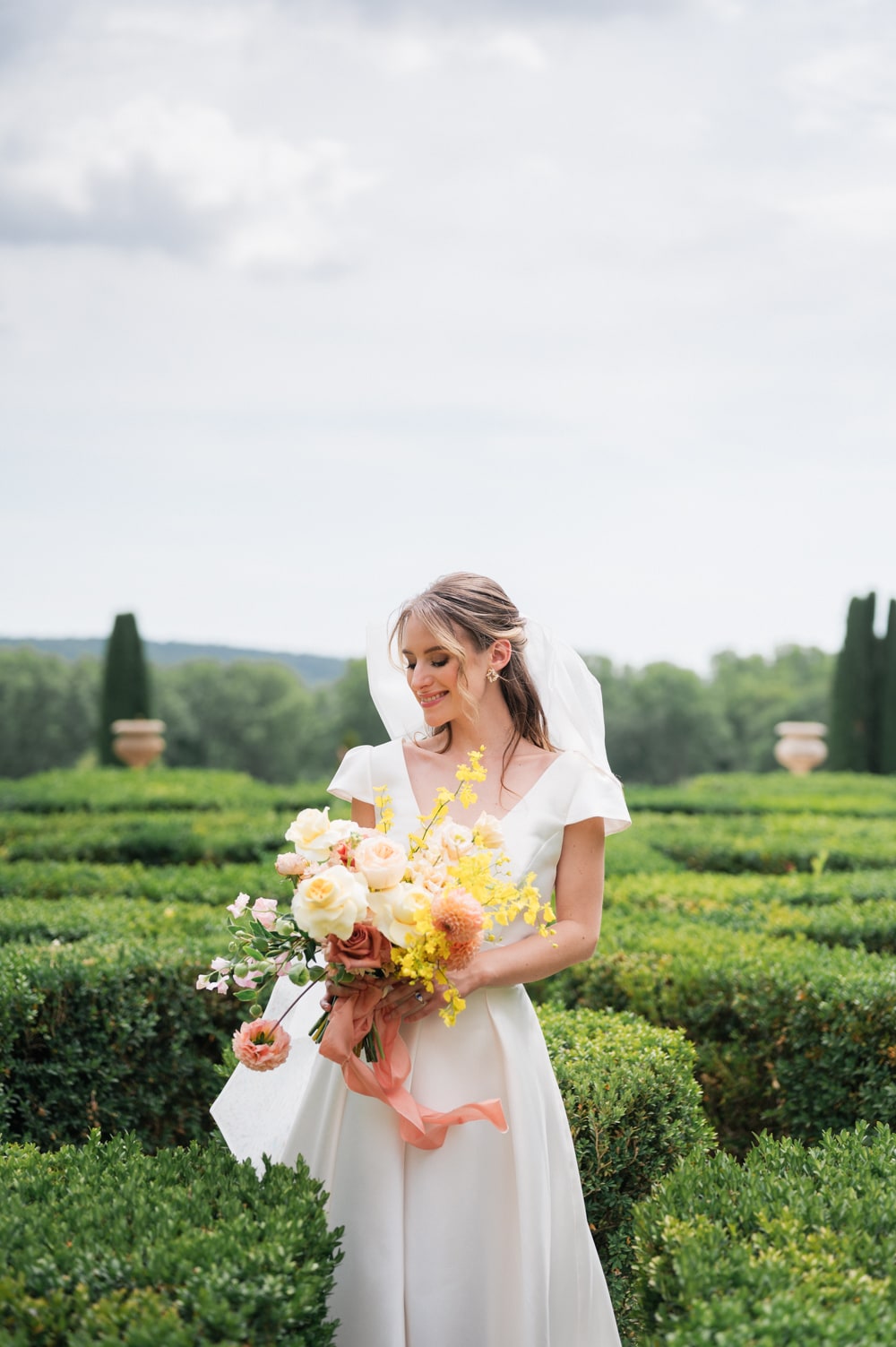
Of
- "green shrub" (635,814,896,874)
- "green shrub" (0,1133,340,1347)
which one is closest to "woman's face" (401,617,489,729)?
"green shrub" (0,1133,340,1347)

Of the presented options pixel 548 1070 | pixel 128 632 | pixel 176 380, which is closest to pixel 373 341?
pixel 176 380

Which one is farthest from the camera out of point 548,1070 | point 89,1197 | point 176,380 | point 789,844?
point 176,380

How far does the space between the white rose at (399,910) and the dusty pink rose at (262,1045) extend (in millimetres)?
399

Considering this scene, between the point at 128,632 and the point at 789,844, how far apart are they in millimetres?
20367

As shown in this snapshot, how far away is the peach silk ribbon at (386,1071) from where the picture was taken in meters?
2.35

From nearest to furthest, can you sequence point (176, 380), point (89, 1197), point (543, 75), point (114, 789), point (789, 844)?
point (89, 1197)
point (789, 844)
point (543, 75)
point (114, 789)
point (176, 380)

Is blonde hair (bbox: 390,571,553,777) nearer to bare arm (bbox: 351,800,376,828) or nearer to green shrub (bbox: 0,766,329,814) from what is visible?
bare arm (bbox: 351,800,376,828)

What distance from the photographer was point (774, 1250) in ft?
7.17

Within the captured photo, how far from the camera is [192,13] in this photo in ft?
32.3

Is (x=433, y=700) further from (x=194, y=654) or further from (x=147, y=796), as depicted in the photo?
(x=194, y=654)

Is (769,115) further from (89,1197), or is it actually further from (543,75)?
(89,1197)

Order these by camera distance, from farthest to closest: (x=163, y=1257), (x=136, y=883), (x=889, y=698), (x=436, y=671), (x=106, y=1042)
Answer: (x=889, y=698)
(x=136, y=883)
(x=106, y=1042)
(x=436, y=671)
(x=163, y=1257)

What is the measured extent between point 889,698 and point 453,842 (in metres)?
25.0

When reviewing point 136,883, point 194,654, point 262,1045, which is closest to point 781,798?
point 136,883
